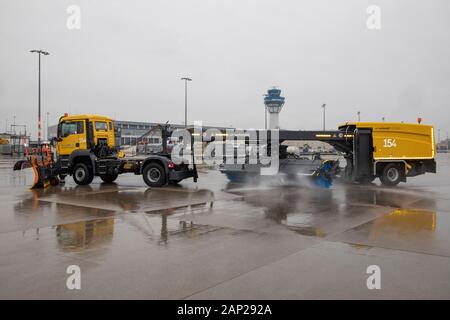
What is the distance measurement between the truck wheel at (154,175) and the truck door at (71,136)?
2973 mm

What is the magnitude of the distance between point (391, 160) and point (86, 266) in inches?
575

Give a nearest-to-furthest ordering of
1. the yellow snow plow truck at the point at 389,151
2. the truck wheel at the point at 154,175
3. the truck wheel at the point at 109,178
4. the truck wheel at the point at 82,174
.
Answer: the truck wheel at the point at 154,175 < the truck wheel at the point at 82,174 < the yellow snow plow truck at the point at 389,151 < the truck wheel at the point at 109,178

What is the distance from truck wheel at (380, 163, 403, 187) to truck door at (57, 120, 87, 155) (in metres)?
12.9

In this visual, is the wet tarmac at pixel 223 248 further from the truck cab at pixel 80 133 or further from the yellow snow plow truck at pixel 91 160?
the truck cab at pixel 80 133

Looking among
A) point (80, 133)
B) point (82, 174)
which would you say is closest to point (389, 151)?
point (82, 174)

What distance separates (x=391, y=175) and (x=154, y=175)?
10.2 metres

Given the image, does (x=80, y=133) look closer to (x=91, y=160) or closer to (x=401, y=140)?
(x=91, y=160)

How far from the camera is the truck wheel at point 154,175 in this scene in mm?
15594

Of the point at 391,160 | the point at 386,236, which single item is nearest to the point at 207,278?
the point at 386,236

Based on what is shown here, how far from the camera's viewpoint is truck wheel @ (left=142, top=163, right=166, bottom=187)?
51.2 ft

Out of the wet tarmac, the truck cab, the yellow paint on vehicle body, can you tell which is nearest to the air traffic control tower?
the yellow paint on vehicle body

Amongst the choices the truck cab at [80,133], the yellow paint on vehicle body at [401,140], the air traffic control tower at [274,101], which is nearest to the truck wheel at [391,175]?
the yellow paint on vehicle body at [401,140]

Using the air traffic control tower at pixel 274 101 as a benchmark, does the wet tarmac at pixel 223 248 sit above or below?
below

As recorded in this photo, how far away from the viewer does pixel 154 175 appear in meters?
15.9
